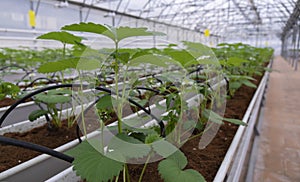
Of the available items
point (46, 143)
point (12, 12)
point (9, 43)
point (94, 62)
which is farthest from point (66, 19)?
point (94, 62)

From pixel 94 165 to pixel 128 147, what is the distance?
3.1 inches

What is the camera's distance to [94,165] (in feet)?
1.52

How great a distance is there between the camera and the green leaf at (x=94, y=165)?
438 millimetres

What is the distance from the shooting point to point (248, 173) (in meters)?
Answer: 1.41

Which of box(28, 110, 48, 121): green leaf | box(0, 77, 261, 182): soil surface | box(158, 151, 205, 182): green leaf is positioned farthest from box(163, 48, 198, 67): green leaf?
box(28, 110, 48, 121): green leaf

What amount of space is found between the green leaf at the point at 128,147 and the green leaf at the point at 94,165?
0.02 meters

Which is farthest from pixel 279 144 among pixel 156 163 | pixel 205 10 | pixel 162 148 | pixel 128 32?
pixel 205 10

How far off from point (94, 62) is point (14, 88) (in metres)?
0.59

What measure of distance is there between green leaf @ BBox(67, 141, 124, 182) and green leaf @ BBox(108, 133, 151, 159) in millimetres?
Answer: 25

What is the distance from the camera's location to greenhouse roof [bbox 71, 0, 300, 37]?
9.59 metres

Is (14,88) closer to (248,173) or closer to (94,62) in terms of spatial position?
(94,62)

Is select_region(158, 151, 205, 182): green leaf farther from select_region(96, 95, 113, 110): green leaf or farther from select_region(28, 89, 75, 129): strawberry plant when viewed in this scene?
select_region(28, 89, 75, 129): strawberry plant

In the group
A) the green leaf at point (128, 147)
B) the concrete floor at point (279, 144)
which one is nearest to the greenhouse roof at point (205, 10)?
the concrete floor at point (279, 144)

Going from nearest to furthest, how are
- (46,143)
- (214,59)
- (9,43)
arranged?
(214,59), (46,143), (9,43)
